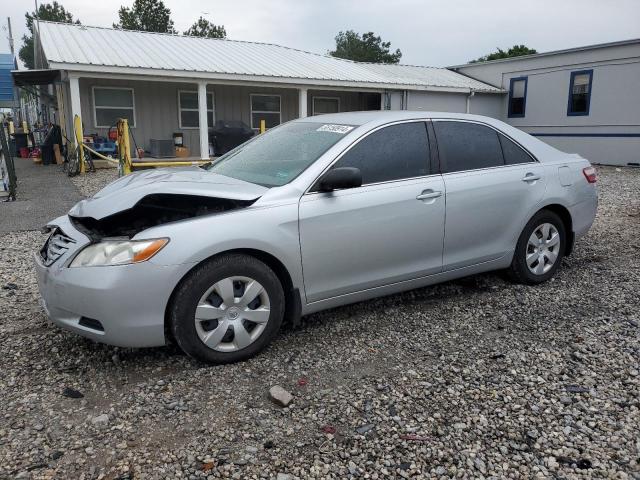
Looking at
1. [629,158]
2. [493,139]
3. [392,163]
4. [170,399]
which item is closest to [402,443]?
[170,399]

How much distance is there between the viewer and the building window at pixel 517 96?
21.4 meters

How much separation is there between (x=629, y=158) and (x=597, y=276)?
14.7 metres

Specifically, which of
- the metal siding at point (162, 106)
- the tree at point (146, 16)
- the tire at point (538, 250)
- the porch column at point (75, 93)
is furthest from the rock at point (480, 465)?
the tree at point (146, 16)

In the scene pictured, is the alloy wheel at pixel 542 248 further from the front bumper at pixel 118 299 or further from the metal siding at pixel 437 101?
the metal siding at pixel 437 101

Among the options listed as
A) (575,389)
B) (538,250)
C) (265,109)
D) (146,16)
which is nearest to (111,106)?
(265,109)

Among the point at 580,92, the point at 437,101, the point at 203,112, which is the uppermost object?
the point at 580,92

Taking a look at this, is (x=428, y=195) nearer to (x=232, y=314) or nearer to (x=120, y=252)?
(x=232, y=314)

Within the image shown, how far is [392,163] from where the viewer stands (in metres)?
4.06

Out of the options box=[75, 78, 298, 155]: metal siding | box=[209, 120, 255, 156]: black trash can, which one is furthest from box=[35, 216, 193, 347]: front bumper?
box=[75, 78, 298, 155]: metal siding

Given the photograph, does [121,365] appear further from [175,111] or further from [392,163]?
[175,111]

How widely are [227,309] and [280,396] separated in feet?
2.11

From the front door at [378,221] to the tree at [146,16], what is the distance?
52553 mm

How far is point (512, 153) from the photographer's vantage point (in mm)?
4766

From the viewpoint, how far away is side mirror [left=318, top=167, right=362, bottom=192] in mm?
3561
